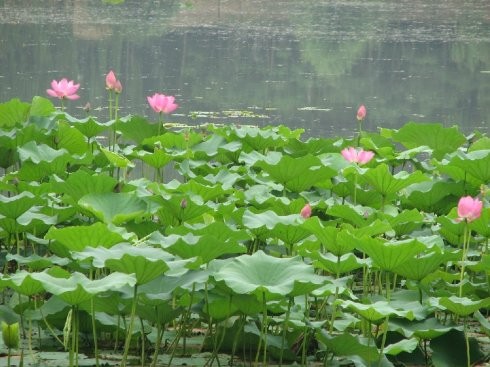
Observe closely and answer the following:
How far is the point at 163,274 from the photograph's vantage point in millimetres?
1982

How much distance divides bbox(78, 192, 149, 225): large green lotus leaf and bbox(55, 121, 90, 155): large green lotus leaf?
2.88 feet

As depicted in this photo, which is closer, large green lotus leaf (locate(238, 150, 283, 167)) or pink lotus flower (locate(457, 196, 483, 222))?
pink lotus flower (locate(457, 196, 483, 222))

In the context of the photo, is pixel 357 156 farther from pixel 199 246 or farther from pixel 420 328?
pixel 199 246

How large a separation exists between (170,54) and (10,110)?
8.29 meters

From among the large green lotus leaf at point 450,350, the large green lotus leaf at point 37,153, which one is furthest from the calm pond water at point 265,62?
the large green lotus leaf at point 450,350

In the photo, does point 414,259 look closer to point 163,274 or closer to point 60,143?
point 163,274

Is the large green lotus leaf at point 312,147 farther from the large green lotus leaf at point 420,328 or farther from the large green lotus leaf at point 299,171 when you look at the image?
the large green lotus leaf at point 420,328

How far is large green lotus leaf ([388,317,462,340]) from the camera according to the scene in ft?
6.99

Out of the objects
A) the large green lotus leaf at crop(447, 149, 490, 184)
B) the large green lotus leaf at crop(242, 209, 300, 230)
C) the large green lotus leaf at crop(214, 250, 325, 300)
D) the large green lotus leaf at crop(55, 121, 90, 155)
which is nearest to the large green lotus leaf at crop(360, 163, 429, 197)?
the large green lotus leaf at crop(447, 149, 490, 184)

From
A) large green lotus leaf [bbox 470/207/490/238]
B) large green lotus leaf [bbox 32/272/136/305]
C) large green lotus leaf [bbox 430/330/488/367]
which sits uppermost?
large green lotus leaf [bbox 32/272/136/305]

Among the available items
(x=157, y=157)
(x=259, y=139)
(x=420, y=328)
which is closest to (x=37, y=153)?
(x=157, y=157)

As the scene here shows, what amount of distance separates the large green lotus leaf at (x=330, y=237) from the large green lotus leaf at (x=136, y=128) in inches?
61.9

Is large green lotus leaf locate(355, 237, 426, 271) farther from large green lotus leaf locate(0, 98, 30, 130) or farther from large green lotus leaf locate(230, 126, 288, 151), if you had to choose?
large green lotus leaf locate(0, 98, 30, 130)

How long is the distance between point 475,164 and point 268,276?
1015mm
